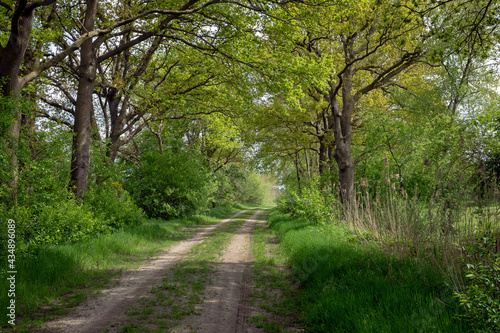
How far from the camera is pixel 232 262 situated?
836cm

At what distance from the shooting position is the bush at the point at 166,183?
1667cm

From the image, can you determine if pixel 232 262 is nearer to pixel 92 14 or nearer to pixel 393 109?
pixel 92 14

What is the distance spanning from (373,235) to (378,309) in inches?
90.8

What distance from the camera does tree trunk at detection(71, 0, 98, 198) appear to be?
10.3m

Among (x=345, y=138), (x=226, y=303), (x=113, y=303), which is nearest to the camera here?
(x=113, y=303)

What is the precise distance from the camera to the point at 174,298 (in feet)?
17.6

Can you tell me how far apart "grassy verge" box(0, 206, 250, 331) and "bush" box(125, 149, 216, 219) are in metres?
6.91

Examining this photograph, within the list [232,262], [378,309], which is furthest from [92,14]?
[378,309]

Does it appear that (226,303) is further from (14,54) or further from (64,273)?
(14,54)

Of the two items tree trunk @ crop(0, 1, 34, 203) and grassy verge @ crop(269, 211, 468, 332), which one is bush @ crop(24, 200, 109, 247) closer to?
tree trunk @ crop(0, 1, 34, 203)

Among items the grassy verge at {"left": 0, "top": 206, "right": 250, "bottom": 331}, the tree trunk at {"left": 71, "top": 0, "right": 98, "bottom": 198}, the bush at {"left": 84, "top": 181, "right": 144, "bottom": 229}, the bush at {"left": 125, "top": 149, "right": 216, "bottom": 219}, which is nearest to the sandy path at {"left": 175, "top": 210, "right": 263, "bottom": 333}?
the grassy verge at {"left": 0, "top": 206, "right": 250, "bottom": 331}

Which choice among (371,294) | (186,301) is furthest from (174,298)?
(371,294)

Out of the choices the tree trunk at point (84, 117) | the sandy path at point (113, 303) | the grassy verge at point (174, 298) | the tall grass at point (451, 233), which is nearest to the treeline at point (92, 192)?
the tree trunk at point (84, 117)

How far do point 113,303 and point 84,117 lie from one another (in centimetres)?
769
